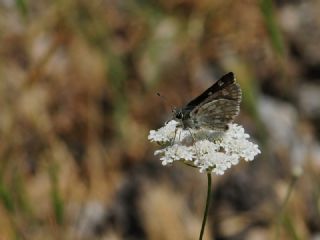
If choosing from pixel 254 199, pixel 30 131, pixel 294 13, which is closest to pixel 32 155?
pixel 30 131

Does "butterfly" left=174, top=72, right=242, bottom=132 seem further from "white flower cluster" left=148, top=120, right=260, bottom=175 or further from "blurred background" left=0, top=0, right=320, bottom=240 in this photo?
"blurred background" left=0, top=0, right=320, bottom=240

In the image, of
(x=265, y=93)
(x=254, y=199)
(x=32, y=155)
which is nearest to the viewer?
(x=254, y=199)

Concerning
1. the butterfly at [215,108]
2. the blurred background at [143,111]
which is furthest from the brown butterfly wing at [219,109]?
the blurred background at [143,111]

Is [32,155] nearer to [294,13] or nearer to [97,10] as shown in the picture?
[97,10]

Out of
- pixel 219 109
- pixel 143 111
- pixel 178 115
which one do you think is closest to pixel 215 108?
pixel 219 109

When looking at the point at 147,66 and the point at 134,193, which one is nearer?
the point at 134,193

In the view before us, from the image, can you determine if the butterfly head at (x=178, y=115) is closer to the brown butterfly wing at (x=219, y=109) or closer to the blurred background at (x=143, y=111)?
the brown butterfly wing at (x=219, y=109)
